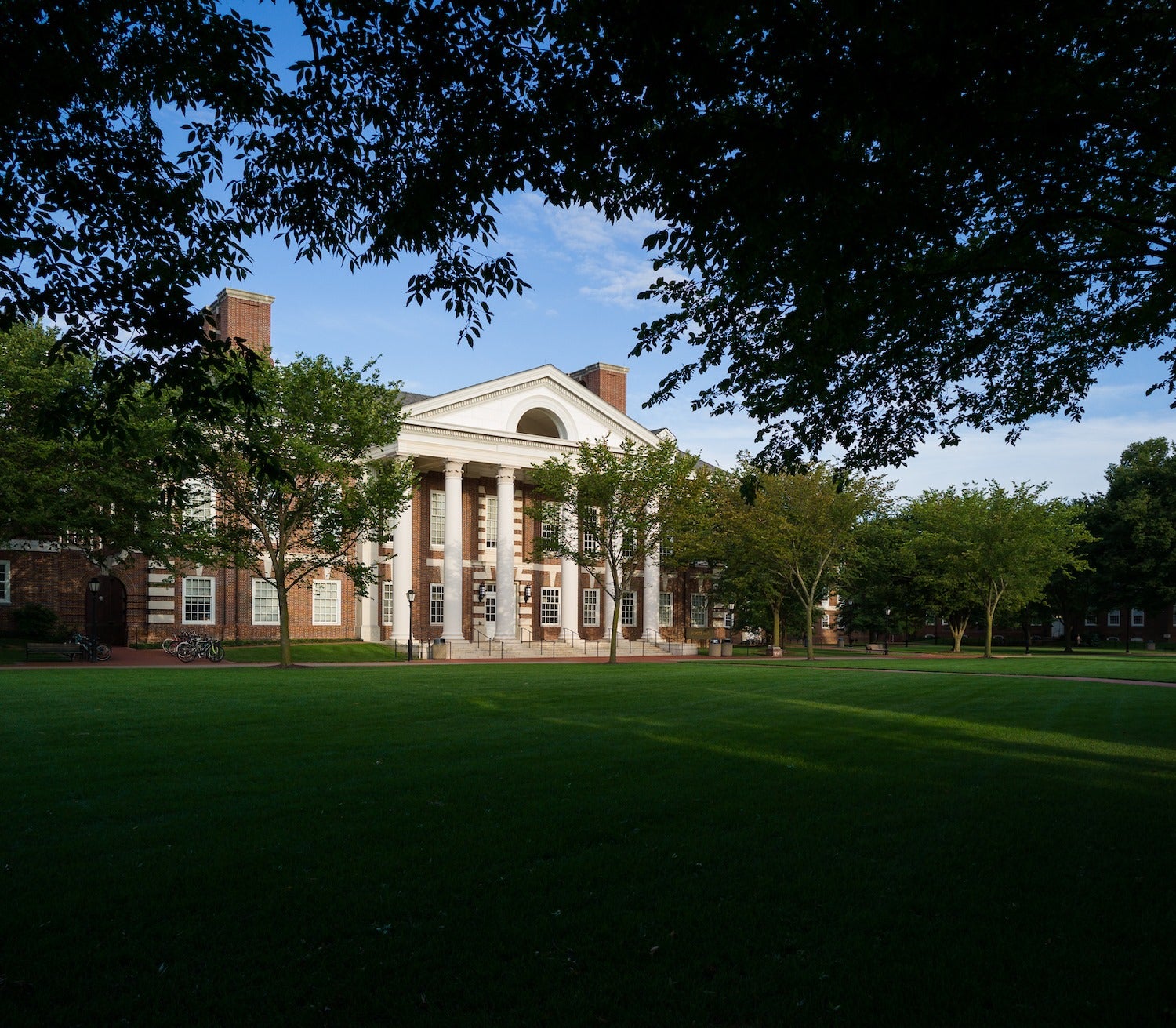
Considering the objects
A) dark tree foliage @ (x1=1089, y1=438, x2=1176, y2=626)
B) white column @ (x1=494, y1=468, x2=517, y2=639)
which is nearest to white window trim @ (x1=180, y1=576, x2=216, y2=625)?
white column @ (x1=494, y1=468, x2=517, y2=639)

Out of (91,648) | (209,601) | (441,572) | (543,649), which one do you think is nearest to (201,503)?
(91,648)

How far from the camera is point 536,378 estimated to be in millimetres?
49781

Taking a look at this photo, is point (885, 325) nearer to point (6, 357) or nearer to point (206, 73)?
point (206, 73)

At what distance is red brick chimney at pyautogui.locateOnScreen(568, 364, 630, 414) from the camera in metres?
60.7

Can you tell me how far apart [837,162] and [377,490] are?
26.6 meters

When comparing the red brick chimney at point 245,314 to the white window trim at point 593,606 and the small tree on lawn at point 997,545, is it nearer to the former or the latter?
the white window trim at point 593,606

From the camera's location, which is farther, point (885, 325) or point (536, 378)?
point (536, 378)

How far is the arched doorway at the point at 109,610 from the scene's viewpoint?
39.8m

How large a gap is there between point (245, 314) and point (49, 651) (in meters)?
19.4

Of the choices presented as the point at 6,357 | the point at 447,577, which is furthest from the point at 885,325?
the point at 447,577

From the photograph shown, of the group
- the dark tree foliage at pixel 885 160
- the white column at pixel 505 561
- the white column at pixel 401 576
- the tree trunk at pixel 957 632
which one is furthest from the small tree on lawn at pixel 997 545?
the dark tree foliage at pixel 885 160

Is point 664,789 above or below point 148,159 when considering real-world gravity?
below

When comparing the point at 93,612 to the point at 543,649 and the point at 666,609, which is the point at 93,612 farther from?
the point at 666,609

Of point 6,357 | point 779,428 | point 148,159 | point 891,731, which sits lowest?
point 891,731
